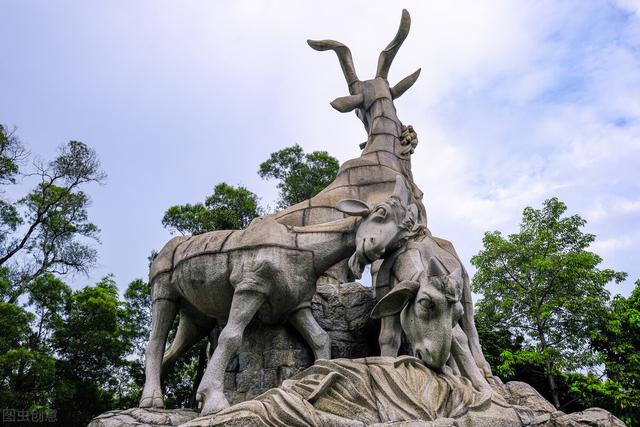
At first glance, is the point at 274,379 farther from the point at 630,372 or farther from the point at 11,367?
the point at 630,372

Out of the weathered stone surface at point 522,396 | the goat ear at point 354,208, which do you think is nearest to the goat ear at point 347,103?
the goat ear at point 354,208

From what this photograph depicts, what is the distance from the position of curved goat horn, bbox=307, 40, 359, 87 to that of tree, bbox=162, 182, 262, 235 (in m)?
9.72

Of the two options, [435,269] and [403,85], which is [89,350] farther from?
[435,269]

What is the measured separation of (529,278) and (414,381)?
1544 cm

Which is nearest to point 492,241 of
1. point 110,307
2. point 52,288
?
point 110,307

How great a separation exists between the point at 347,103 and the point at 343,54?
1226 mm

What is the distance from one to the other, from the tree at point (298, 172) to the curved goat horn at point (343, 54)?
32.4 ft

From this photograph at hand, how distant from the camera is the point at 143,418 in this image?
5.54 meters

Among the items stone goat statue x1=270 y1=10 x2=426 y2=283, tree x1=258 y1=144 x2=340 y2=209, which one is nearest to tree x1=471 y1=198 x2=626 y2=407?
tree x1=258 y1=144 x2=340 y2=209

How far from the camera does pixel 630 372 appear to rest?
16344mm

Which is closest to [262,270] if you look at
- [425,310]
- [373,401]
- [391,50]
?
[425,310]

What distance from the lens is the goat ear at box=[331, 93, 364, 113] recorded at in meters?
9.76

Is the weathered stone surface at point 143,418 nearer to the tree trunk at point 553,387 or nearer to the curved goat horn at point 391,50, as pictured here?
the curved goat horn at point 391,50

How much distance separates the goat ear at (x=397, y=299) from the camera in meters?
5.50
